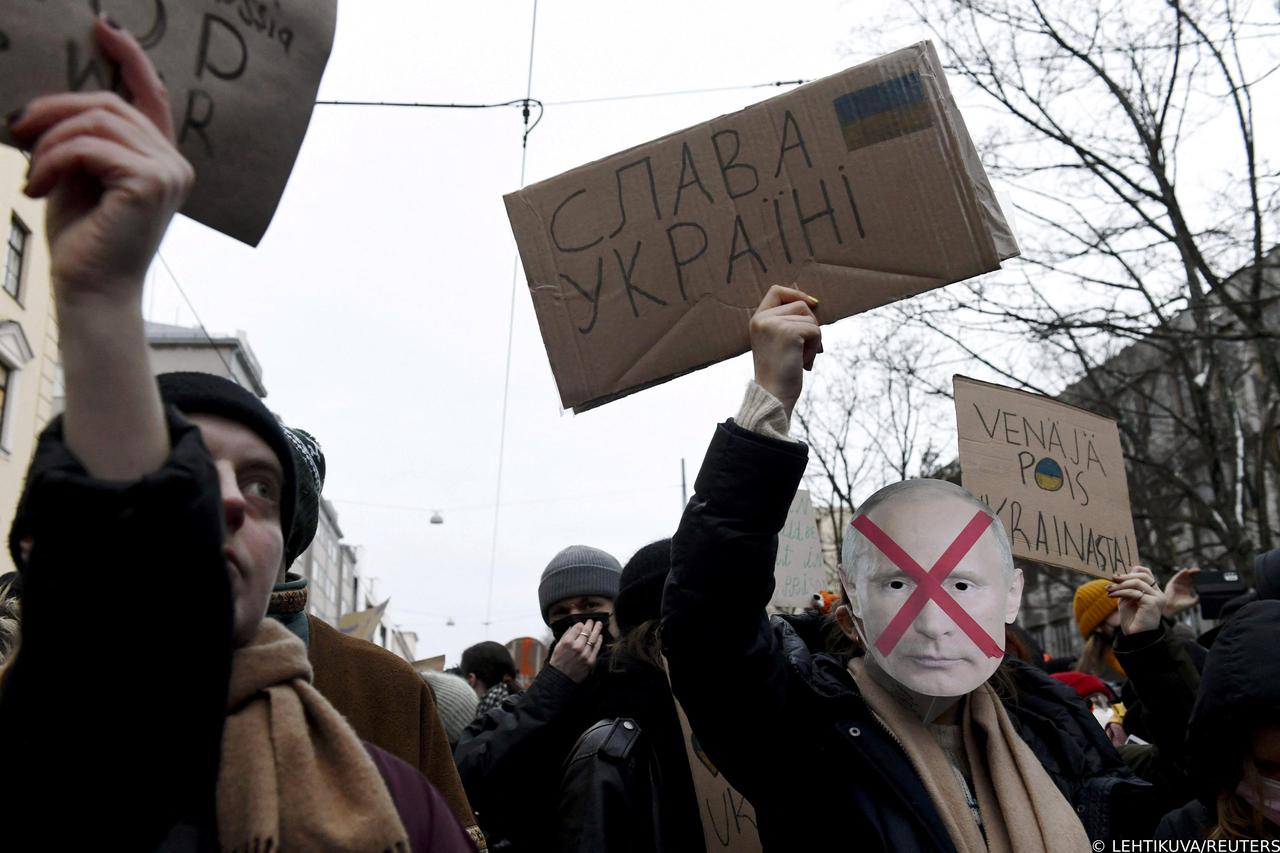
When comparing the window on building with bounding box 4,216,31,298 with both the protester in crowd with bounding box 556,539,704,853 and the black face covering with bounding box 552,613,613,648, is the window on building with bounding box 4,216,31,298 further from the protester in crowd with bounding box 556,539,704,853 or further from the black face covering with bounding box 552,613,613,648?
Answer: the protester in crowd with bounding box 556,539,704,853

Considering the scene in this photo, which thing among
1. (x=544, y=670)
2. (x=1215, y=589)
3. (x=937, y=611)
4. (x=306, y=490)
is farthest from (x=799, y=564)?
(x=306, y=490)

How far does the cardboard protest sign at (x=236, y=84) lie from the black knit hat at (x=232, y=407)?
0.28 meters

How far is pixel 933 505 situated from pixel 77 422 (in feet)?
5.59

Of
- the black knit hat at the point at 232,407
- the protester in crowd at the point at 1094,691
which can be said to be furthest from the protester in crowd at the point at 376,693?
the protester in crowd at the point at 1094,691

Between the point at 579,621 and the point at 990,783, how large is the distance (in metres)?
1.79

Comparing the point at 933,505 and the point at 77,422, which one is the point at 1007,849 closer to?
the point at 933,505

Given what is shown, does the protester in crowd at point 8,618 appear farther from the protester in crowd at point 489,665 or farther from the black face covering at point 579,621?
the protester in crowd at point 489,665

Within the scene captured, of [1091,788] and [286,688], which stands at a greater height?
[286,688]

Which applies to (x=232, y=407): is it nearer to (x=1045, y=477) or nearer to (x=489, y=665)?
(x=1045, y=477)

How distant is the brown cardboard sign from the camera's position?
2512 millimetres

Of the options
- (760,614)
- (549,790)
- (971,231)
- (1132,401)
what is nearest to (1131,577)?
(971,231)

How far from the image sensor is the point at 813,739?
2285mm

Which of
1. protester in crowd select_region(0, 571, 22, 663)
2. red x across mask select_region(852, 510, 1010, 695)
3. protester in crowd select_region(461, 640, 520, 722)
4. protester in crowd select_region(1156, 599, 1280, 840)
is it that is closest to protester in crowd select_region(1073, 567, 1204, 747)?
protester in crowd select_region(1156, 599, 1280, 840)

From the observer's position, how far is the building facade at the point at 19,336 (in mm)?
18484
